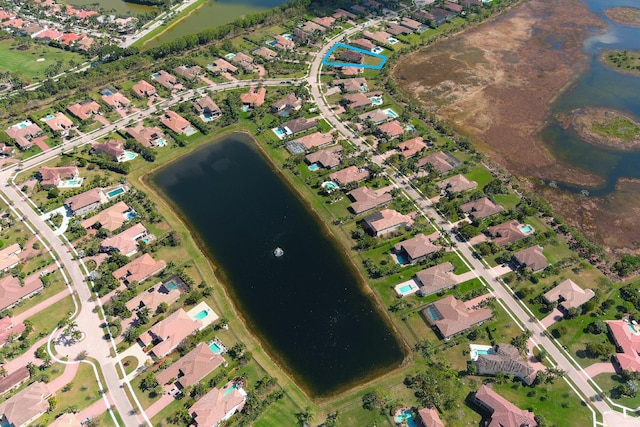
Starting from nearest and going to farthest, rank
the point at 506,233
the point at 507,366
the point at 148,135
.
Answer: the point at 507,366 → the point at 506,233 → the point at 148,135

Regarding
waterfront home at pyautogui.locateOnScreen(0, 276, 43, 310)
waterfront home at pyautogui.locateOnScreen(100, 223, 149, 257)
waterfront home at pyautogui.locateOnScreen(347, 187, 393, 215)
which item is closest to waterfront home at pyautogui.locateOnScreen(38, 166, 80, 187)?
waterfront home at pyautogui.locateOnScreen(100, 223, 149, 257)

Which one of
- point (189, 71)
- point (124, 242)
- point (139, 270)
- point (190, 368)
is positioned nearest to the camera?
point (190, 368)

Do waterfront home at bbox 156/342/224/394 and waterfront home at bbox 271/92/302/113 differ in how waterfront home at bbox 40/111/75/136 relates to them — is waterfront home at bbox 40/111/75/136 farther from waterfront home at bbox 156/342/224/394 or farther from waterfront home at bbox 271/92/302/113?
waterfront home at bbox 156/342/224/394

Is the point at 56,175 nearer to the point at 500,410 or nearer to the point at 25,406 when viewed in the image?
the point at 25,406

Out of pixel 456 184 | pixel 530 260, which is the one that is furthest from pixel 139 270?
pixel 530 260

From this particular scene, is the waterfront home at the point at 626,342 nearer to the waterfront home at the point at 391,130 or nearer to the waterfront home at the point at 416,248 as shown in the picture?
the waterfront home at the point at 416,248

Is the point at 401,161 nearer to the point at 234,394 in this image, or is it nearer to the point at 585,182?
the point at 585,182
